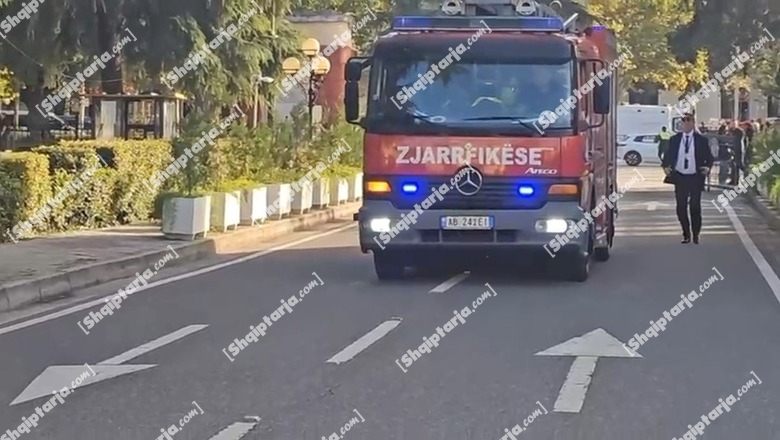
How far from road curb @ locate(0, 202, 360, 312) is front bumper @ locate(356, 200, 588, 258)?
129 inches

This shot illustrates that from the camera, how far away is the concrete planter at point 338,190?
3108 centimetres

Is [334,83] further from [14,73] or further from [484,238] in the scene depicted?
[484,238]

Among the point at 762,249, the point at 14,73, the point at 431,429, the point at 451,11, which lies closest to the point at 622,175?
the point at 14,73

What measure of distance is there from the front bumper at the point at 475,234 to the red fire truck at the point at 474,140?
0.01 m

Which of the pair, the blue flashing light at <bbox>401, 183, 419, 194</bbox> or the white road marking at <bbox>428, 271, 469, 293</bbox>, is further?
the blue flashing light at <bbox>401, 183, 419, 194</bbox>

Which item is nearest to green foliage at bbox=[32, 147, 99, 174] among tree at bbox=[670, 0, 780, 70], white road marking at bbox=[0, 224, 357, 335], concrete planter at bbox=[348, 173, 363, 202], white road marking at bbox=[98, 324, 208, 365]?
white road marking at bbox=[0, 224, 357, 335]

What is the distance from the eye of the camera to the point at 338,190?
31.5 meters

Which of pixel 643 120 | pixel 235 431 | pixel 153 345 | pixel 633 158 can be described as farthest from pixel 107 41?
pixel 643 120

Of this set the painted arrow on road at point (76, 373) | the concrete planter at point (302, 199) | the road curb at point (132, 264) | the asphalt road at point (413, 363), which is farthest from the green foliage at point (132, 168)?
the painted arrow on road at point (76, 373)

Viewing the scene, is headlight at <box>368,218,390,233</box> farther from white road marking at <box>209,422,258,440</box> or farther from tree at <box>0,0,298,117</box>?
tree at <box>0,0,298,117</box>

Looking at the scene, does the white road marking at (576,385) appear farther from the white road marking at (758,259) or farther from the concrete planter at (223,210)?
the concrete planter at (223,210)

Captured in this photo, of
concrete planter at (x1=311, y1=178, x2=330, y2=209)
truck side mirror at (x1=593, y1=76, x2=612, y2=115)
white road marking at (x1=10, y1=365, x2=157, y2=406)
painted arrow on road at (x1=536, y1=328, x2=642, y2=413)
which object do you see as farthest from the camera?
concrete planter at (x1=311, y1=178, x2=330, y2=209)

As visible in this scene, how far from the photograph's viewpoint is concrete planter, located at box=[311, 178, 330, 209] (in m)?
29.5

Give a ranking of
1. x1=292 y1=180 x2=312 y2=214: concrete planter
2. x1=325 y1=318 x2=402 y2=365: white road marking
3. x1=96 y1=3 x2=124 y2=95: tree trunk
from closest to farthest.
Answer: x1=325 y1=318 x2=402 y2=365: white road marking < x1=292 y1=180 x2=312 y2=214: concrete planter < x1=96 y1=3 x2=124 y2=95: tree trunk
